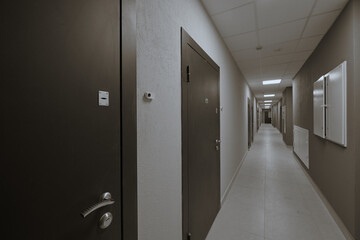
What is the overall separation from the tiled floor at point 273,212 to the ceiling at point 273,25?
2.78 metres

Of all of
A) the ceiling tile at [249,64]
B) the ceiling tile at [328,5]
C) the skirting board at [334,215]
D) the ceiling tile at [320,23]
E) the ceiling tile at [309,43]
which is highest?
the ceiling tile at [249,64]

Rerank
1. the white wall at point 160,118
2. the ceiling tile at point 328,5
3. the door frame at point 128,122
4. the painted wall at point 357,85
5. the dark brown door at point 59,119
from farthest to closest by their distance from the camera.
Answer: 1. the ceiling tile at point 328,5
2. the painted wall at point 357,85
3. the white wall at point 160,118
4. the door frame at point 128,122
5. the dark brown door at point 59,119

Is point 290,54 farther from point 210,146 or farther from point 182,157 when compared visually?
Answer: point 182,157

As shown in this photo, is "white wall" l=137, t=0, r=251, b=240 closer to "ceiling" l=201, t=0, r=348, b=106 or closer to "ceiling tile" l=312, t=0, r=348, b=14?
"ceiling" l=201, t=0, r=348, b=106

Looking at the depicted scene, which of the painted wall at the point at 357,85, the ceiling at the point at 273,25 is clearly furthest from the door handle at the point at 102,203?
the painted wall at the point at 357,85

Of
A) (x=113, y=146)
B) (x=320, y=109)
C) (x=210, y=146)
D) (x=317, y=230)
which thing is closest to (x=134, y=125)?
(x=113, y=146)

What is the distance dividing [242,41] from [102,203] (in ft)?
10.4

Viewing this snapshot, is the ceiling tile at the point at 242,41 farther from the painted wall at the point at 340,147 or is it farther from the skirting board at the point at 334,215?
the skirting board at the point at 334,215

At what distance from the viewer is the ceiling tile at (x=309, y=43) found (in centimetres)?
275

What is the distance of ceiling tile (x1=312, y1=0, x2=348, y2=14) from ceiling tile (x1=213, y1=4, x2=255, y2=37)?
72 cm

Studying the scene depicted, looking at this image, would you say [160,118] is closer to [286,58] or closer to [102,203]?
[102,203]

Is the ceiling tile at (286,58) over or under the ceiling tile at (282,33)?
over

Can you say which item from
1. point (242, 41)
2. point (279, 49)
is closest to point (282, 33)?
point (242, 41)

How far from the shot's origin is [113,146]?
76cm
